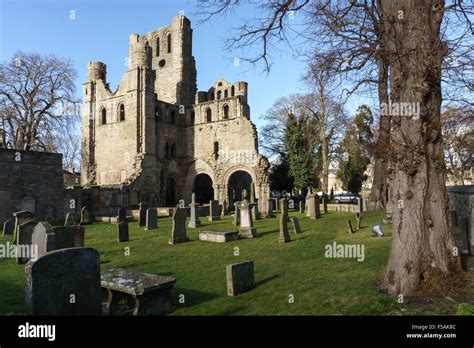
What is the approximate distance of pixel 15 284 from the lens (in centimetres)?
752

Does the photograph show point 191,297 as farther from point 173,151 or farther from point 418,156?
point 173,151

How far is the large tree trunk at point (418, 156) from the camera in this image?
18.1ft

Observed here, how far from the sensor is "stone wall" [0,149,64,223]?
1914cm

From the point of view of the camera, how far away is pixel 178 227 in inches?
470

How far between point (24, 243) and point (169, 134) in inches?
892

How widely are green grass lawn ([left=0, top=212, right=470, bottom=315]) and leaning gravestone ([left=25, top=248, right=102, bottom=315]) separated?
149 cm

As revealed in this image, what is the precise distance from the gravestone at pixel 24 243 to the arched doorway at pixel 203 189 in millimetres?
24108

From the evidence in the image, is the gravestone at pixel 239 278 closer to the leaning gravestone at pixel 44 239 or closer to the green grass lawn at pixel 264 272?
the green grass lawn at pixel 264 272

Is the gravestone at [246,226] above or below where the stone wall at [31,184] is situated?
below

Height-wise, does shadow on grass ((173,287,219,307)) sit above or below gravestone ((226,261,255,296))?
below

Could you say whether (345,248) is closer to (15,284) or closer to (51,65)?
(15,284)

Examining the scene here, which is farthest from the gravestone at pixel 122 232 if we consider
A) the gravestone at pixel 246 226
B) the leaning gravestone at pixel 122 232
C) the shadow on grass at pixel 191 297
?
the shadow on grass at pixel 191 297

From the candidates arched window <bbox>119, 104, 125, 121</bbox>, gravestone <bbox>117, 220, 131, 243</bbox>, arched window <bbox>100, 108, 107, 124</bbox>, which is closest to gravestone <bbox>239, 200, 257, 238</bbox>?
gravestone <bbox>117, 220, 131, 243</bbox>

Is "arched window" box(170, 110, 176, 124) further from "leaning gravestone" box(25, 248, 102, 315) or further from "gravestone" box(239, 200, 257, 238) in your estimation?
"leaning gravestone" box(25, 248, 102, 315)
